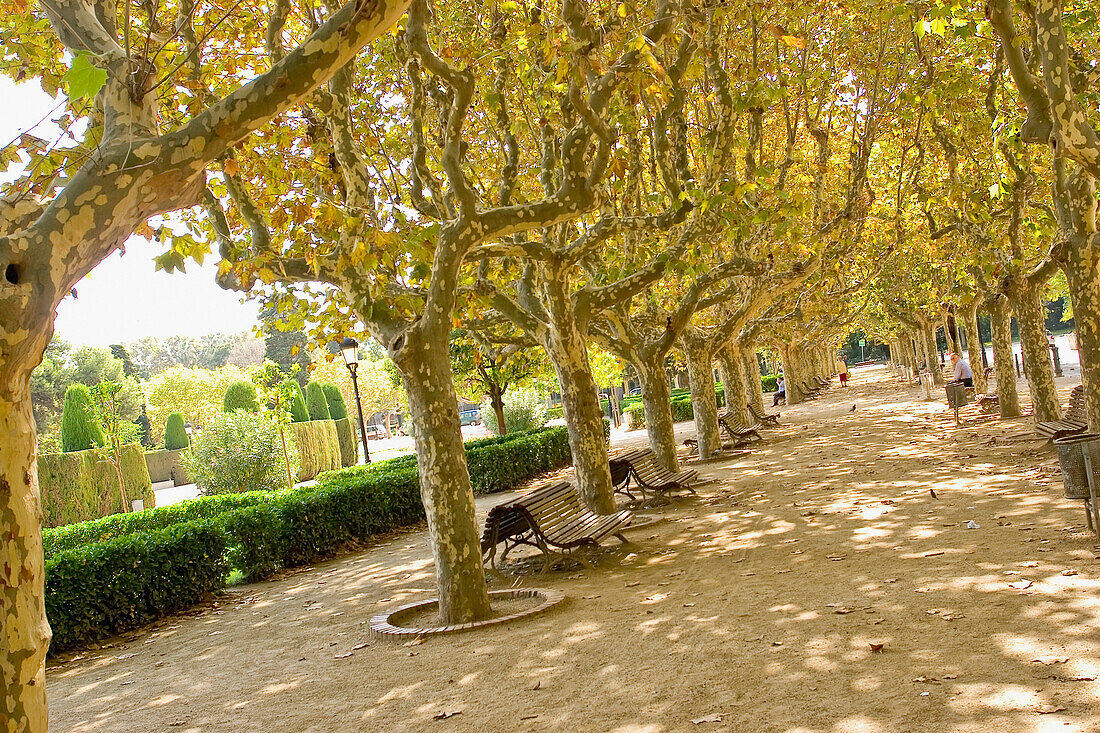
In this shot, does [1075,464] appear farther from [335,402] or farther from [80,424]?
[335,402]

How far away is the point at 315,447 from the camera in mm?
35875

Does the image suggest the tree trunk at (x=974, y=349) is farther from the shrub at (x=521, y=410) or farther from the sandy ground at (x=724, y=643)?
the sandy ground at (x=724, y=643)

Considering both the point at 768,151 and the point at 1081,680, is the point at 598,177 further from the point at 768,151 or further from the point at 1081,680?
the point at 768,151

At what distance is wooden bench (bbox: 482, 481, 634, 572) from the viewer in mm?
9227

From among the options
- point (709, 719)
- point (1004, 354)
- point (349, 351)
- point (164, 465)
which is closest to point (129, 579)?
point (709, 719)

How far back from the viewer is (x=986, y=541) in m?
7.57

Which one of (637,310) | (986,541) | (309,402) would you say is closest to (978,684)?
(986,541)

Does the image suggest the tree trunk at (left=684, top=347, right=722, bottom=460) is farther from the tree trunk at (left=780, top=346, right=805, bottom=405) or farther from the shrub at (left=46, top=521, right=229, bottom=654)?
the tree trunk at (left=780, top=346, right=805, bottom=405)

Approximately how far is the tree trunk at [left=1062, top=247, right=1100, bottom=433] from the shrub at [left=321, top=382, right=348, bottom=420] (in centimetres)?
3855

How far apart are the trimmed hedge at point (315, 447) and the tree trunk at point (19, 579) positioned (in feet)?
102

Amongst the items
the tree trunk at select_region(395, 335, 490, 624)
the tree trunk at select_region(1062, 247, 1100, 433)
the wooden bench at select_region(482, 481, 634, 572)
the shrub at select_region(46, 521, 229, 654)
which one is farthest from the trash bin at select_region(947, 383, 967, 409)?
the shrub at select_region(46, 521, 229, 654)

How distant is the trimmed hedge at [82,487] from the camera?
26750 millimetres

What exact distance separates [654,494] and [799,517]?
3455 mm

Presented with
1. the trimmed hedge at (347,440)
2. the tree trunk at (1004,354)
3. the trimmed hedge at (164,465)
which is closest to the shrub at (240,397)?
the trimmed hedge at (347,440)
